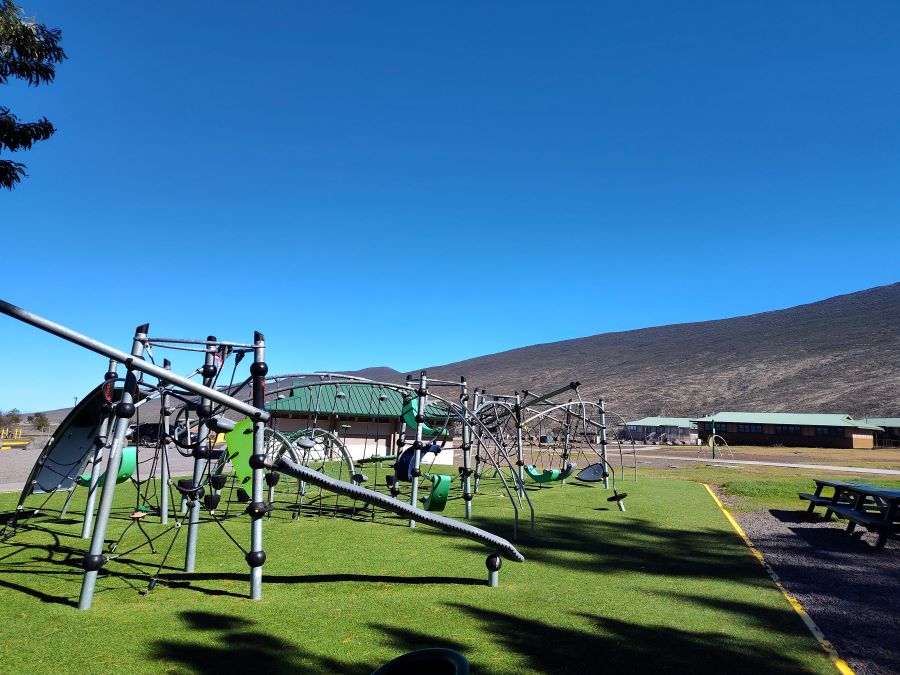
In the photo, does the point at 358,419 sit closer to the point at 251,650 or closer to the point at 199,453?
the point at 199,453

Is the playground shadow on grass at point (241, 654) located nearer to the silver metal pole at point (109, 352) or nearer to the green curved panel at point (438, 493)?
the silver metal pole at point (109, 352)

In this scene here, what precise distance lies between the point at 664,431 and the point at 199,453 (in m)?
80.1

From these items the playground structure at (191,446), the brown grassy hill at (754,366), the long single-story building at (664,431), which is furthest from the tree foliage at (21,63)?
the brown grassy hill at (754,366)

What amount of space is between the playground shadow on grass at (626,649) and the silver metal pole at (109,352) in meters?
3.12

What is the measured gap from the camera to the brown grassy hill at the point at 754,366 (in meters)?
101

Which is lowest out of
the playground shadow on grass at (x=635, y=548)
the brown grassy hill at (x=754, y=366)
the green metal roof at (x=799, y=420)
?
the playground shadow on grass at (x=635, y=548)

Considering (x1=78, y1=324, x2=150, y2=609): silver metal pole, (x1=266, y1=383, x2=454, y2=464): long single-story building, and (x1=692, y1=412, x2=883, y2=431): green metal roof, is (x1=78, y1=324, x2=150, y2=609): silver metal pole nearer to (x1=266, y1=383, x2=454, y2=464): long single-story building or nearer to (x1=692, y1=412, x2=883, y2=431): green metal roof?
(x1=266, y1=383, x2=454, y2=464): long single-story building

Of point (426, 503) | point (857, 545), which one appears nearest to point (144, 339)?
point (426, 503)

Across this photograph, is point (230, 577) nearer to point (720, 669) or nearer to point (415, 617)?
point (415, 617)

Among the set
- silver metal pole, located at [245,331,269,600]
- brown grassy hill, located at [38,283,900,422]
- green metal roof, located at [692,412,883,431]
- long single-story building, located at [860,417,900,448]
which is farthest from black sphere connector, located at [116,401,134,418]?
brown grassy hill, located at [38,283,900,422]

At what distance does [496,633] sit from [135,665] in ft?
9.67

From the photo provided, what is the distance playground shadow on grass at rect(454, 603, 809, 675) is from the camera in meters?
4.35

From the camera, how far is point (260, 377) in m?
6.30

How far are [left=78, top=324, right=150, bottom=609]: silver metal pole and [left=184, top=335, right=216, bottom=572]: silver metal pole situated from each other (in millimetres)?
894
